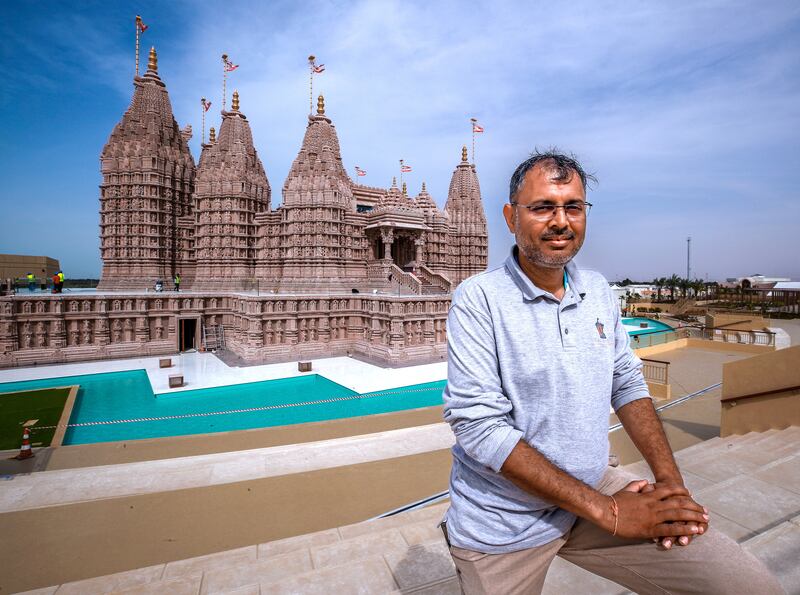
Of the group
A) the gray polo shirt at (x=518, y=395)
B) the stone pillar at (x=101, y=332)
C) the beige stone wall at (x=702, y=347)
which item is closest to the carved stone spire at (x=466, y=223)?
the beige stone wall at (x=702, y=347)

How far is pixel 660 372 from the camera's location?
622 inches

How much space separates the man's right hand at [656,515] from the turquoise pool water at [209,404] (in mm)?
12010

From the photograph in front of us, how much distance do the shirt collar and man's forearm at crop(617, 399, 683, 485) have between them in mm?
568

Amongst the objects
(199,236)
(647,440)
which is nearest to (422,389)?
(647,440)

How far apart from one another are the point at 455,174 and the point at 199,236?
64.2ft

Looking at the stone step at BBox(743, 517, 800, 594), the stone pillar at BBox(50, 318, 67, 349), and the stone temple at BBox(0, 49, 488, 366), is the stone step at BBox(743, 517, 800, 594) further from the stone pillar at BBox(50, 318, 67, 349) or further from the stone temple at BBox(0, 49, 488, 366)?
the stone pillar at BBox(50, 318, 67, 349)

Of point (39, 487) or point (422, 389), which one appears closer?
point (39, 487)

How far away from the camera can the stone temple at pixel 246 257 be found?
21453 mm

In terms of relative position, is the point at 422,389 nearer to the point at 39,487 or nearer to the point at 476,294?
the point at 39,487

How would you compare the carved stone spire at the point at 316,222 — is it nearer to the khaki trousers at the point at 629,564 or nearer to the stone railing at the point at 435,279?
the stone railing at the point at 435,279

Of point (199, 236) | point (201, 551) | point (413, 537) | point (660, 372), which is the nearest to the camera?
point (413, 537)

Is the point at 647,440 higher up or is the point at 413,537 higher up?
the point at 647,440

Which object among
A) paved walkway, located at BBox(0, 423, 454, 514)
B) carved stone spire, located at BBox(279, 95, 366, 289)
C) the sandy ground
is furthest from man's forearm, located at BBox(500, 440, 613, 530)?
the sandy ground

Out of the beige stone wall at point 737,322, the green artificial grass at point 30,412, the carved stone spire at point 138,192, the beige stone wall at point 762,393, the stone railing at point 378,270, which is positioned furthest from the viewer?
the carved stone spire at point 138,192
